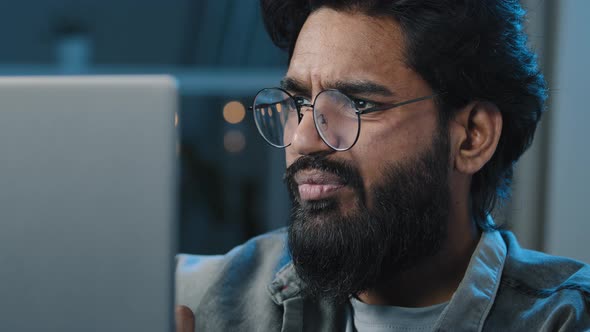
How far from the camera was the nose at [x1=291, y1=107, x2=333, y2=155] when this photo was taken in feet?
4.00

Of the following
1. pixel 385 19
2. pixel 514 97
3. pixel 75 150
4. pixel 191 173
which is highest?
pixel 385 19

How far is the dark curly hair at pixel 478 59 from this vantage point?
128 centimetres

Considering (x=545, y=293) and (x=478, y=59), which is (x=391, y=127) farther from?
(x=545, y=293)

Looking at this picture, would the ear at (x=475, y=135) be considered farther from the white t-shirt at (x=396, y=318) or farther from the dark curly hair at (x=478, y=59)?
the white t-shirt at (x=396, y=318)

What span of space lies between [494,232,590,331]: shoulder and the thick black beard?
0.16 meters

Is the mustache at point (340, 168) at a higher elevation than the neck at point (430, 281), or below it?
higher

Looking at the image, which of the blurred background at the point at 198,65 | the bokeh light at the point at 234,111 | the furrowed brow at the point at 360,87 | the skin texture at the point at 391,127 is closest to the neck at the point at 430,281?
the skin texture at the point at 391,127

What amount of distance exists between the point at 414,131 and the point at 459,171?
163mm

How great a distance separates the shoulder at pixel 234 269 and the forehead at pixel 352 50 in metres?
0.41

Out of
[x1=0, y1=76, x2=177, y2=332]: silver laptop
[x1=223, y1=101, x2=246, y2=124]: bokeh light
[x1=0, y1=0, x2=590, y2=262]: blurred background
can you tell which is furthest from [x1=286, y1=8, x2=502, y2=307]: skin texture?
[x1=223, y1=101, x2=246, y2=124]: bokeh light

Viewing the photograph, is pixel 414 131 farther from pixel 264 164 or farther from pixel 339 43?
pixel 264 164

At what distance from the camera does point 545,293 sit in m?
1.21

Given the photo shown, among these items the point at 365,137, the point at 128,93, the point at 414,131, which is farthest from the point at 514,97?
the point at 128,93

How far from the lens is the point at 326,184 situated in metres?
1.21
